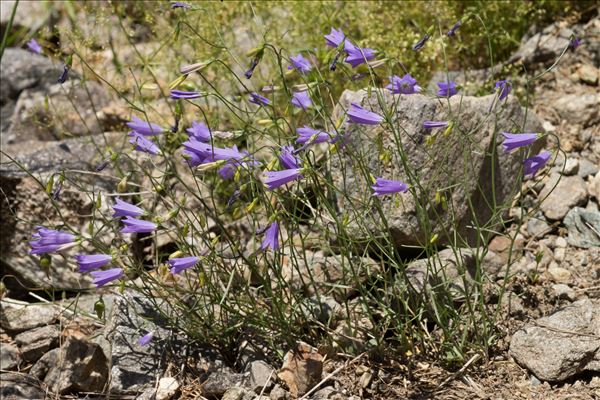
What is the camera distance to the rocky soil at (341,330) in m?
3.01

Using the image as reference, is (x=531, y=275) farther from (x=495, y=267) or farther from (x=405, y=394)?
(x=405, y=394)

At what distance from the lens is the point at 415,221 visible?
3.43m

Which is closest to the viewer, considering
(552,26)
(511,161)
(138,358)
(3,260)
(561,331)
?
(561,331)

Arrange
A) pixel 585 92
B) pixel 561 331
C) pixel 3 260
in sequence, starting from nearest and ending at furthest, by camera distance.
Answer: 1. pixel 561 331
2. pixel 3 260
3. pixel 585 92

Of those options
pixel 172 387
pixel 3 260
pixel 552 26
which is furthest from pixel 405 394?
pixel 552 26

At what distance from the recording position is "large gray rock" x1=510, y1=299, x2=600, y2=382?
9.57ft

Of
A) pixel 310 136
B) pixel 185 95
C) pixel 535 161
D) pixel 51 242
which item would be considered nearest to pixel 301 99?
pixel 310 136

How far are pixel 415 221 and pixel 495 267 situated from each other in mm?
424

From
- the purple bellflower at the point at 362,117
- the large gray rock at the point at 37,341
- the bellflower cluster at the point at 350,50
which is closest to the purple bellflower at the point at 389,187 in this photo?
the purple bellflower at the point at 362,117

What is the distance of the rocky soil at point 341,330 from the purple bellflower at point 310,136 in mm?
752

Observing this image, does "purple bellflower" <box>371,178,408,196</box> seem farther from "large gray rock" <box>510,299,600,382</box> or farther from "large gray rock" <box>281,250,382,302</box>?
"large gray rock" <box>510,299,600,382</box>

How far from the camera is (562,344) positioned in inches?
116

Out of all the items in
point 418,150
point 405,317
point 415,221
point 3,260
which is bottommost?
point 3,260

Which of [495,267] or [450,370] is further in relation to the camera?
[495,267]
